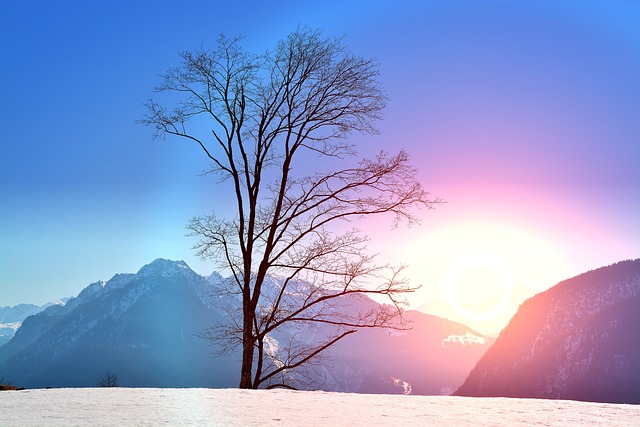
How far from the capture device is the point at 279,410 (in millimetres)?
7906

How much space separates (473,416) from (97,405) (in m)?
5.37

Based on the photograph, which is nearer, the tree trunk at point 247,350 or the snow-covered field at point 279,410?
the snow-covered field at point 279,410

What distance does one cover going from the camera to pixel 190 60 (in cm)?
1588

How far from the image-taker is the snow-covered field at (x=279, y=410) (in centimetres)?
703

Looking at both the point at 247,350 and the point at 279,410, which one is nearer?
the point at 279,410

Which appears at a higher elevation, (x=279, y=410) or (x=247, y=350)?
(x=247, y=350)

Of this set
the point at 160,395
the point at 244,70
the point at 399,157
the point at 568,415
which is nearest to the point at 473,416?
the point at 568,415

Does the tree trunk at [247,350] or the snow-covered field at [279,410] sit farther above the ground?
the tree trunk at [247,350]

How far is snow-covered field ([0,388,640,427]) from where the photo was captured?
23.1 ft

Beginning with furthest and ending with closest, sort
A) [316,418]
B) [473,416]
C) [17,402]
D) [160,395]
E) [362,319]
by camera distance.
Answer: [362,319] < [160,395] < [17,402] < [473,416] < [316,418]

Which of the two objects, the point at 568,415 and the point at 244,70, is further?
the point at 244,70

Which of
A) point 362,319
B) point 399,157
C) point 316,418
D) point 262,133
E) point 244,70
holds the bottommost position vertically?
point 316,418

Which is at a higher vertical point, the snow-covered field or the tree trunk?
the tree trunk

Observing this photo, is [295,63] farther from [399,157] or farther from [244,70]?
[399,157]
